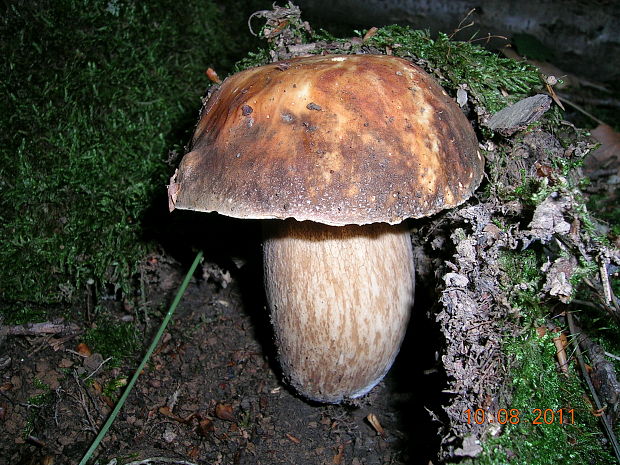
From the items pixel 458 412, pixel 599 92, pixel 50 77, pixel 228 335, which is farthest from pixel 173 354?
pixel 599 92

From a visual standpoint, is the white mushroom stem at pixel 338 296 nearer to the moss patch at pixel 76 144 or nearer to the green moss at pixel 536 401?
the green moss at pixel 536 401

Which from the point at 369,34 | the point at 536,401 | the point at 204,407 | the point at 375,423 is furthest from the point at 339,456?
the point at 369,34

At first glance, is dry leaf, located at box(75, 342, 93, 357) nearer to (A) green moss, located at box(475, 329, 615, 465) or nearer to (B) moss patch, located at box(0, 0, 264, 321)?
(B) moss patch, located at box(0, 0, 264, 321)

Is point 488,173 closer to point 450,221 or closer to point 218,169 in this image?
point 450,221

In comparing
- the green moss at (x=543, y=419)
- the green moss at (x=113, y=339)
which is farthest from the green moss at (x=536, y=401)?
the green moss at (x=113, y=339)

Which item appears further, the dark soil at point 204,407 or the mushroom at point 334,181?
the dark soil at point 204,407

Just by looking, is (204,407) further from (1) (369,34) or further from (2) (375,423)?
(1) (369,34)

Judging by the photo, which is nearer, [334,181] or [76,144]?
[334,181]
